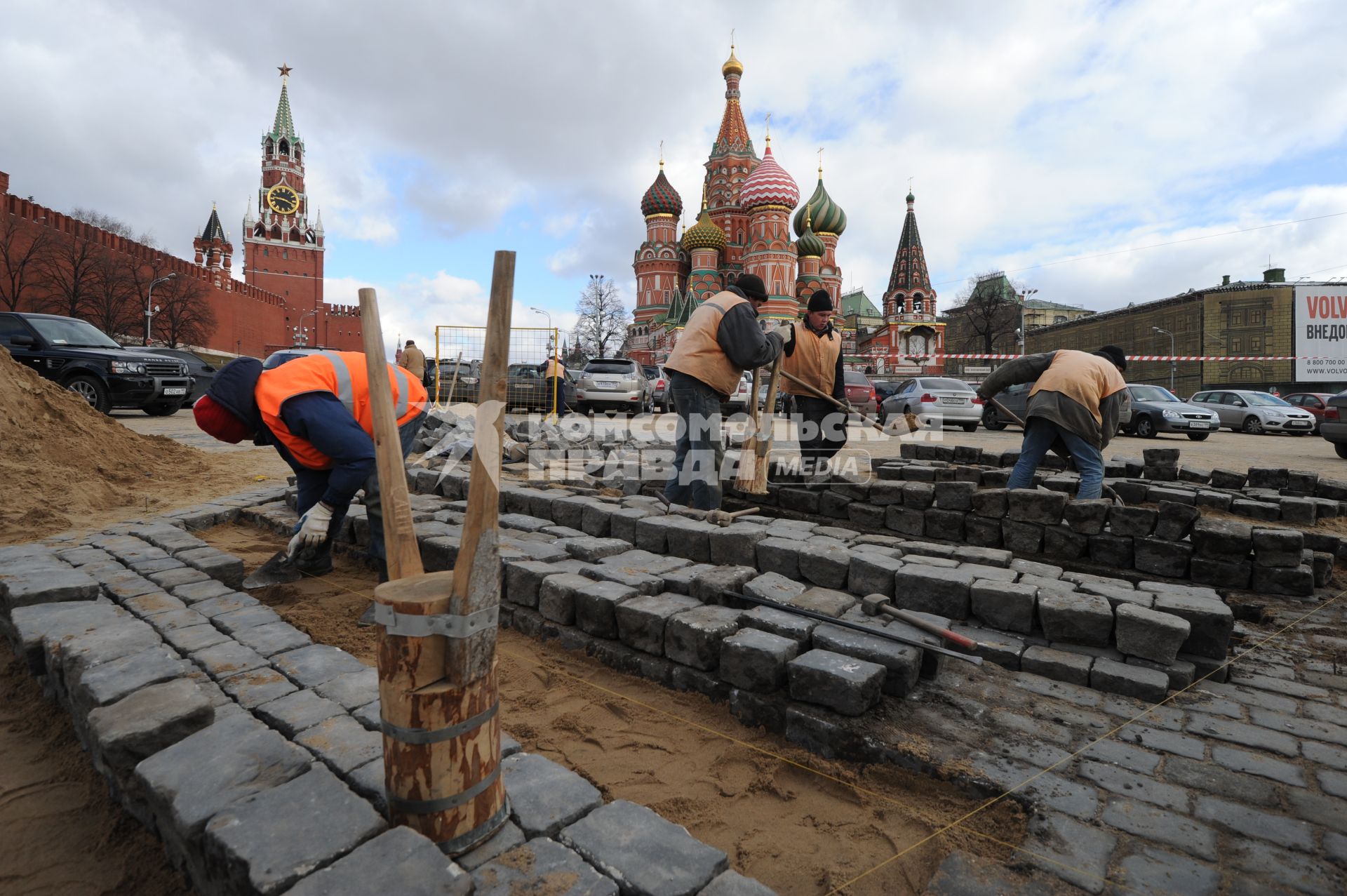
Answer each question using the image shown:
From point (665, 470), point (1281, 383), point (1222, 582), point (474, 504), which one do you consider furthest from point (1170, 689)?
point (1281, 383)

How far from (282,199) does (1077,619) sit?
3093 inches

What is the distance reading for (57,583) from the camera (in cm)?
294

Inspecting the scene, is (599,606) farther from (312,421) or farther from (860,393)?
(860,393)

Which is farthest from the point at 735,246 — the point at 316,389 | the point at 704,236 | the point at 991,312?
the point at 316,389

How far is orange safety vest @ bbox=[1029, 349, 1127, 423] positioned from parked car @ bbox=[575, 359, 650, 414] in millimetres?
11996

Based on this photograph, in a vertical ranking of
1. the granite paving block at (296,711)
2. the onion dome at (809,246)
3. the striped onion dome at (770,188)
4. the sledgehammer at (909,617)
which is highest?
the striped onion dome at (770,188)

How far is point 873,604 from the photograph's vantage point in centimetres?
302

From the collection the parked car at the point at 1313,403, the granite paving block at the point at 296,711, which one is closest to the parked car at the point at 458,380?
the granite paving block at the point at 296,711

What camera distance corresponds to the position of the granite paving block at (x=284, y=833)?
139 centimetres

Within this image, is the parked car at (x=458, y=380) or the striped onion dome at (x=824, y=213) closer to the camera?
the parked car at (x=458, y=380)

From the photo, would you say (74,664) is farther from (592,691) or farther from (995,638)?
(995,638)

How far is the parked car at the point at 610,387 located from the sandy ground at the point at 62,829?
46.1 feet

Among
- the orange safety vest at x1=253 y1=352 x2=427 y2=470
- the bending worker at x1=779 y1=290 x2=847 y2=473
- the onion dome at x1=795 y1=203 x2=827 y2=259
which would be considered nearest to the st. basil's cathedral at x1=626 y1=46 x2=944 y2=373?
the onion dome at x1=795 y1=203 x2=827 y2=259

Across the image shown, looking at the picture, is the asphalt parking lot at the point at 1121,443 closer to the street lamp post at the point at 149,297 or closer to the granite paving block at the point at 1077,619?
the granite paving block at the point at 1077,619
